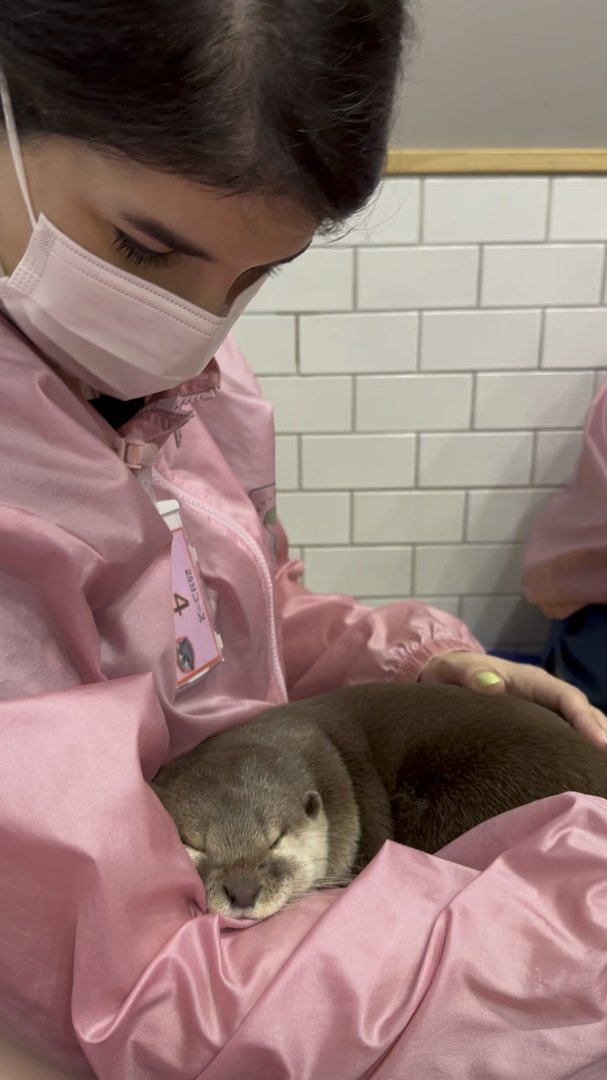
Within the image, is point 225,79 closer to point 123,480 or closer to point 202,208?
point 202,208

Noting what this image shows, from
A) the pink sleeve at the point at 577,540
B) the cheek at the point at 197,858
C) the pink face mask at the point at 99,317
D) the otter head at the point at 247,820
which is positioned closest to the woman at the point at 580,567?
the pink sleeve at the point at 577,540

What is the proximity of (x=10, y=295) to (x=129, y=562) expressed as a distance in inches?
8.7

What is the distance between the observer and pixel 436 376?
1597mm

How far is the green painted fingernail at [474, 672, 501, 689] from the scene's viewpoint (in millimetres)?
1020

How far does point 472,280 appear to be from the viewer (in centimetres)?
154

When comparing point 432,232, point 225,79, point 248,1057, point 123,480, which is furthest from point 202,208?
point 432,232

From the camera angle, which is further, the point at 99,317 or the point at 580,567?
the point at 580,567

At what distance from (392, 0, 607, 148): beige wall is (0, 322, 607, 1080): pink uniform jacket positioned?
903 mm

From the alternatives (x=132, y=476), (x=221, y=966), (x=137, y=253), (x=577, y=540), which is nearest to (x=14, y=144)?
(x=137, y=253)

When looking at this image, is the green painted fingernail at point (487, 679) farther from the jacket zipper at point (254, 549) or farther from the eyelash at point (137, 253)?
the eyelash at point (137, 253)

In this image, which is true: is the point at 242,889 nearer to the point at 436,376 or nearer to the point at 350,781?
the point at 350,781

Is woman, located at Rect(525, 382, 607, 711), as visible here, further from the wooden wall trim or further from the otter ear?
the otter ear

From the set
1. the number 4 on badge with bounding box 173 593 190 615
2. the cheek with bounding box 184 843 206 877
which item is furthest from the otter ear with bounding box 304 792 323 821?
the number 4 on badge with bounding box 173 593 190 615

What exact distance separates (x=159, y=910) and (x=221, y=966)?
0.06 m
